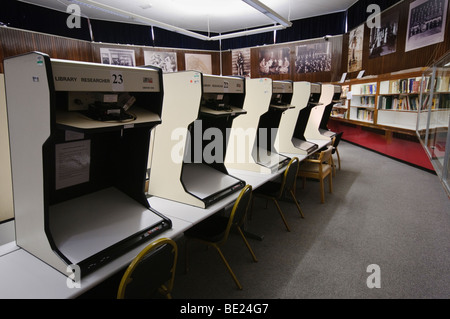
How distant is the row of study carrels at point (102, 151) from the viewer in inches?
45.3

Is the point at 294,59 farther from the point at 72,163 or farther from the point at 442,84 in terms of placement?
the point at 72,163

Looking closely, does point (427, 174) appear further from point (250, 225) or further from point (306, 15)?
point (306, 15)

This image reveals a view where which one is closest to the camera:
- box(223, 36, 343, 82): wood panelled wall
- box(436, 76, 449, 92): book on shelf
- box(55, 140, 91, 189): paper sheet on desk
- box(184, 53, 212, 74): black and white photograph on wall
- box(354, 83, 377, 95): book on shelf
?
box(55, 140, 91, 189): paper sheet on desk

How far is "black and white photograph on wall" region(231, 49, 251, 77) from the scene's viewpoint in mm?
9445

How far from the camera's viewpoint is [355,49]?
7176mm

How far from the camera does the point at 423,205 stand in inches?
134

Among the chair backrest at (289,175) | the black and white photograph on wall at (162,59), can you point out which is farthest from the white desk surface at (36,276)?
the black and white photograph on wall at (162,59)

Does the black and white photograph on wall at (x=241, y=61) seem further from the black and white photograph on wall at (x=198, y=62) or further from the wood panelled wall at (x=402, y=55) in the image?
the wood panelled wall at (x=402, y=55)

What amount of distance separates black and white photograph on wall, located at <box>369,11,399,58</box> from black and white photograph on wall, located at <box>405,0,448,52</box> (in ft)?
1.45

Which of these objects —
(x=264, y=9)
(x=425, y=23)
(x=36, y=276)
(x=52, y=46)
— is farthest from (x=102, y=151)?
(x=52, y=46)

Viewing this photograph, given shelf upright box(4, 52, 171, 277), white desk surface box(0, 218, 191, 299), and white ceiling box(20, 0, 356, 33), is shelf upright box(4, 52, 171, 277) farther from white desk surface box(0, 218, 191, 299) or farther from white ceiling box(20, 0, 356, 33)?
white ceiling box(20, 0, 356, 33)

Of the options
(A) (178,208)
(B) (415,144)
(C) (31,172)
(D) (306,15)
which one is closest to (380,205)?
(B) (415,144)

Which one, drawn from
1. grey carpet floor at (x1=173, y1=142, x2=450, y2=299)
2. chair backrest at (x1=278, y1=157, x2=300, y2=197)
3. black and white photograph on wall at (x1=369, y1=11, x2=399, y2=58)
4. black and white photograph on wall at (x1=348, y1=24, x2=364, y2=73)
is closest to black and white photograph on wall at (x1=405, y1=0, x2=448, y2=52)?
black and white photograph on wall at (x1=369, y1=11, x2=399, y2=58)

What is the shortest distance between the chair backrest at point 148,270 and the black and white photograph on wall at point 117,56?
7.41 meters
